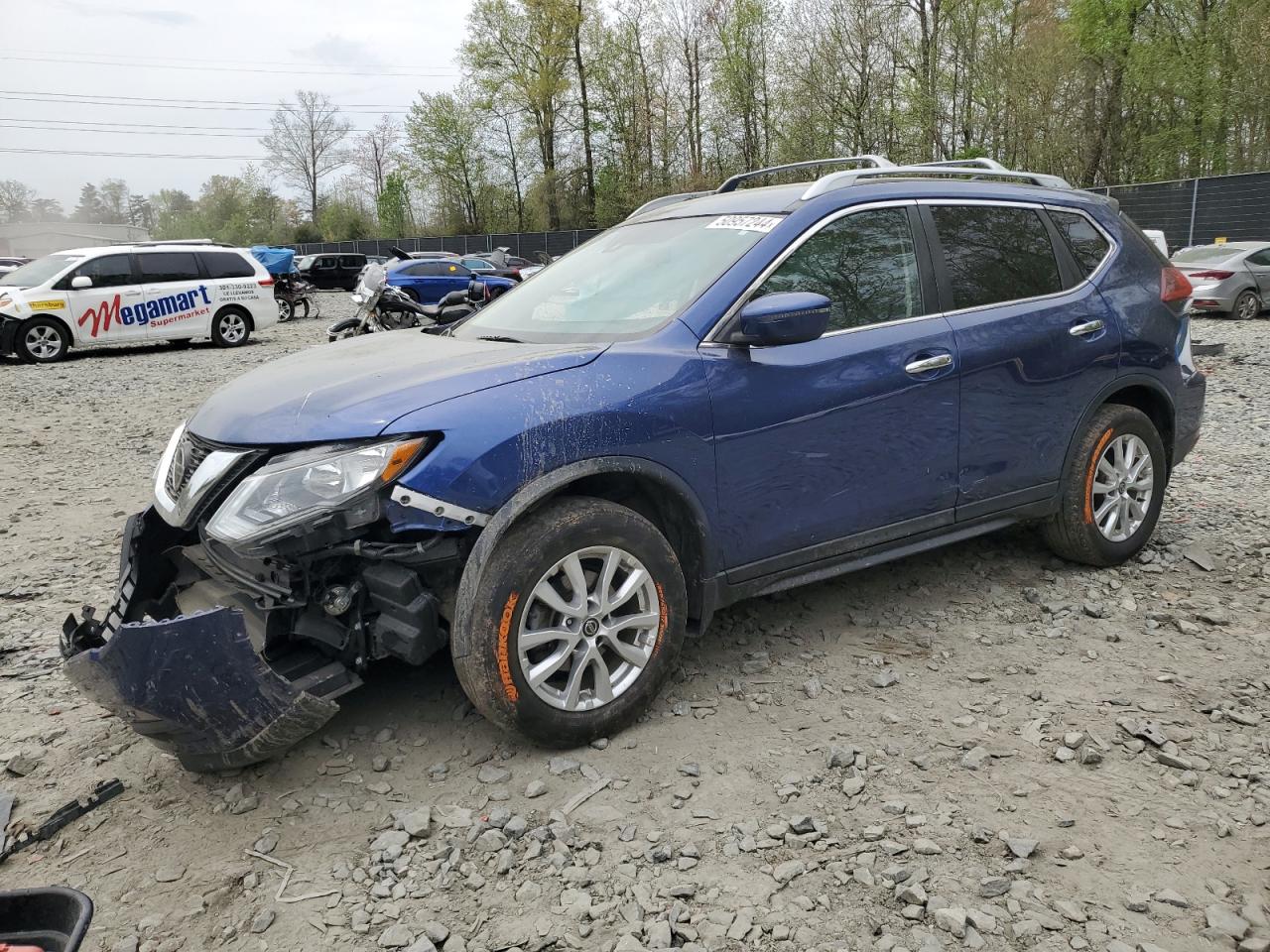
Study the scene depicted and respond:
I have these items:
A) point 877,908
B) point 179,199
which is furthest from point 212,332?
point 179,199

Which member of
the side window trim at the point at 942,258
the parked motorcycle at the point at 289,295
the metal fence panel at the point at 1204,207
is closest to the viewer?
the side window trim at the point at 942,258

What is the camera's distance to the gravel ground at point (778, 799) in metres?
2.39

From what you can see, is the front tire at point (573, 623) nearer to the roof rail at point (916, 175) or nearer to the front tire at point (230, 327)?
the roof rail at point (916, 175)

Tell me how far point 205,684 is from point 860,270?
269 centimetres

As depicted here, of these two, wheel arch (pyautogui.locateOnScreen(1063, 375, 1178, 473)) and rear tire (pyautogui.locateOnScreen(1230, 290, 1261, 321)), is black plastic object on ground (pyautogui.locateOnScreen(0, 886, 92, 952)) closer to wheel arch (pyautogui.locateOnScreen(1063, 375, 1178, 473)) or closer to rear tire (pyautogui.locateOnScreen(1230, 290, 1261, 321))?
wheel arch (pyautogui.locateOnScreen(1063, 375, 1178, 473))

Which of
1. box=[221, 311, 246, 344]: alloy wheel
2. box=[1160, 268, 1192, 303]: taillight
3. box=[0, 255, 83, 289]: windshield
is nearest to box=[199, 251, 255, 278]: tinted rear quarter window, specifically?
box=[221, 311, 246, 344]: alloy wheel

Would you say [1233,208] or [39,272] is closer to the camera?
[39,272]

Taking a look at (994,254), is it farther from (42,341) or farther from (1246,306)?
(1246,306)

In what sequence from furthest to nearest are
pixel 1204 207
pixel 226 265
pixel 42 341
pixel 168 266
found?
pixel 1204 207
pixel 226 265
pixel 168 266
pixel 42 341

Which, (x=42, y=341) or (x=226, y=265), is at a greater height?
(x=226, y=265)

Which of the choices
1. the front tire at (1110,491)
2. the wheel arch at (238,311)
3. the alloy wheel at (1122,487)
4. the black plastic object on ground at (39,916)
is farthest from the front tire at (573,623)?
the wheel arch at (238,311)

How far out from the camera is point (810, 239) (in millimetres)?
3617

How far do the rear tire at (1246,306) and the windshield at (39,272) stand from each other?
1917 centimetres

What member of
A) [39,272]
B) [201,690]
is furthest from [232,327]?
[201,690]
